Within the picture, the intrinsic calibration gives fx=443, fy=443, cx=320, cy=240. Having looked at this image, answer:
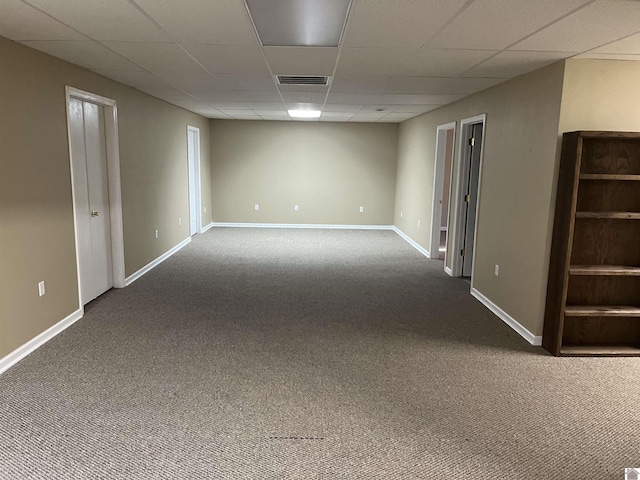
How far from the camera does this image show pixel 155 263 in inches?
247

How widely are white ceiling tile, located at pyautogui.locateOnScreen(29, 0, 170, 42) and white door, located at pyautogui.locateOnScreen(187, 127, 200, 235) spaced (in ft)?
17.7

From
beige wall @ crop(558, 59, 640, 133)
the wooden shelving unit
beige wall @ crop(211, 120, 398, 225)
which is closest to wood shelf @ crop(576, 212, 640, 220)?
the wooden shelving unit

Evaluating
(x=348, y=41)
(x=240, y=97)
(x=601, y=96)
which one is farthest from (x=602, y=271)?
(x=240, y=97)

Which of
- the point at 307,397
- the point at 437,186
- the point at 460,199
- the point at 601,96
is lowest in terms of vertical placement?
the point at 307,397

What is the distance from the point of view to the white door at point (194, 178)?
846 cm

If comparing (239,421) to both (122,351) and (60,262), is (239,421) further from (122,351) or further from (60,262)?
(60,262)

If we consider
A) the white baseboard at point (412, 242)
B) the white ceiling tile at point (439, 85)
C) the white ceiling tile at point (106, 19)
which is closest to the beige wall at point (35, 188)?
the white ceiling tile at point (106, 19)

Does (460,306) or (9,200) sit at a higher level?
(9,200)

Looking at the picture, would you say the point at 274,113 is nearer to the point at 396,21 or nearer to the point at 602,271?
the point at 396,21

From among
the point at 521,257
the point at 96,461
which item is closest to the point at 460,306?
the point at 521,257

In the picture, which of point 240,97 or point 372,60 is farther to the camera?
point 240,97

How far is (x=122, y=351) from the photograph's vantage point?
349cm

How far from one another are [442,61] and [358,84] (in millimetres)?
1310

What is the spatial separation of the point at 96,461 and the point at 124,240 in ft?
11.2
